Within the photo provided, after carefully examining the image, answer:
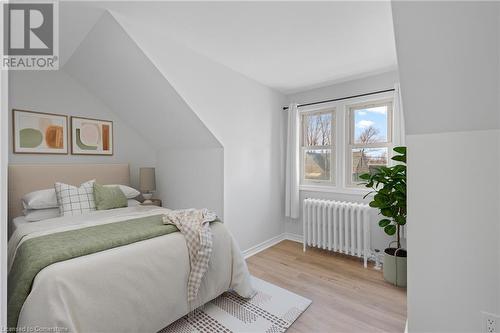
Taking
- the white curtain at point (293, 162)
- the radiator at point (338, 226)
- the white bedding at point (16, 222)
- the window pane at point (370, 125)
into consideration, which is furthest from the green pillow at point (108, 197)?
the window pane at point (370, 125)

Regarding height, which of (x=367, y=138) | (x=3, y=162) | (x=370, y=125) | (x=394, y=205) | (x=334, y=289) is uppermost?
(x=370, y=125)

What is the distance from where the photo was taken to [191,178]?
318 cm

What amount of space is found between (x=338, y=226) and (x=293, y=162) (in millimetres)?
1122

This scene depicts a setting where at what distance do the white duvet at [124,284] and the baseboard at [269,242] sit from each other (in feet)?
3.43

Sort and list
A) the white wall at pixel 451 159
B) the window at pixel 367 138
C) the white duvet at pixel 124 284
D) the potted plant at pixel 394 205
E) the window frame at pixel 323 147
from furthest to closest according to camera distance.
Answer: the window frame at pixel 323 147 → the window at pixel 367 138 → the potted plant at pixel 394 205 → the white duvet at pixel 124 284 → the white wall at pixel 451 159

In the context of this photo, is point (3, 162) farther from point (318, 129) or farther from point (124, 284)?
point (318, 129)

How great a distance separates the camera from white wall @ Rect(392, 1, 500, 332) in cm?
99

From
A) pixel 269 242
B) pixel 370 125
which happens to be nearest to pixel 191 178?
pixel 269 242

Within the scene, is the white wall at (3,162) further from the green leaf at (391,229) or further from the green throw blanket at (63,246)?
the green leaf at (391,229)

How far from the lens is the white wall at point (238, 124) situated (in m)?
2.34

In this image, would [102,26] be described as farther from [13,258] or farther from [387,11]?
[387,11]

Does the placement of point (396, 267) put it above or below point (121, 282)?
below

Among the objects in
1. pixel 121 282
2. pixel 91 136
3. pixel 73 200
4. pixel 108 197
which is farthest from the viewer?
pixel 91 136

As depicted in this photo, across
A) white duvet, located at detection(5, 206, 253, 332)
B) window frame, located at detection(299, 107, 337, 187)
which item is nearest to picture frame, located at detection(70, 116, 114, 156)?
white duvet, located at detection(5, 206, 253, 332)
